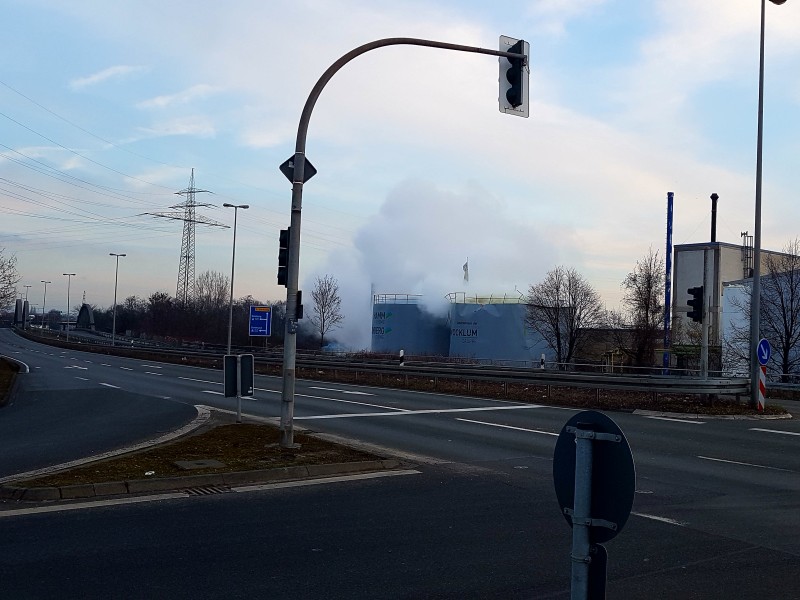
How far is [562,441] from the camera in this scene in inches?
136

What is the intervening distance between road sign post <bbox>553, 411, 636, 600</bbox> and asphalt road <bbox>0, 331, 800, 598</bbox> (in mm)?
2580

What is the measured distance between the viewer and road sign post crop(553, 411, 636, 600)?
10.2 feet

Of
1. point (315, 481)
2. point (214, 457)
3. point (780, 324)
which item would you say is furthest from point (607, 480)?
point (780, 324)

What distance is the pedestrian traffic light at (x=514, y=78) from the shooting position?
1181 centimetres

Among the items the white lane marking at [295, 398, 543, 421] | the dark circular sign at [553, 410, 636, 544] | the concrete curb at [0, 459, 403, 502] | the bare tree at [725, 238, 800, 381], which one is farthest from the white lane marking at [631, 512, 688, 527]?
the bare tree at [725, 238, 800, 381]

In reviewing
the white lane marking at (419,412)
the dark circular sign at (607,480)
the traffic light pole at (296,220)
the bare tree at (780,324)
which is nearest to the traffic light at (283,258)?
the traffic light pole at (296,220)

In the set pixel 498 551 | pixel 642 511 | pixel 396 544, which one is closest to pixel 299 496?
pixel 396 544

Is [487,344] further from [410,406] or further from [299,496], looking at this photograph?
[299,496]

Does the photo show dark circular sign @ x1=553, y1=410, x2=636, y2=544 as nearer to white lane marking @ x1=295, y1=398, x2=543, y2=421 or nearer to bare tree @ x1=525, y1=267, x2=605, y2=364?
white lane marking @ x1=295, y1=398, x2=543, y2=421

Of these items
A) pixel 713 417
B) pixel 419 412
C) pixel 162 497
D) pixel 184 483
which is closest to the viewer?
pixel 162 497

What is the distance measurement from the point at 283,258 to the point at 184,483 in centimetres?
427

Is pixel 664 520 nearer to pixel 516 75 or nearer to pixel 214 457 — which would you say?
pixel 214 457

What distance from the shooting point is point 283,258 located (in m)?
12.5

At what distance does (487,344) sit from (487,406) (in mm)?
37647
